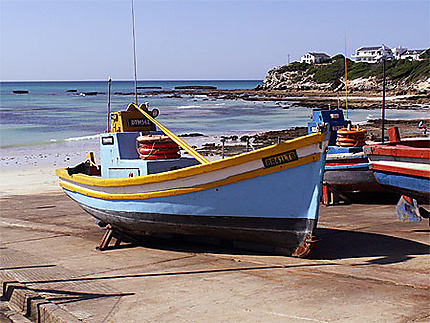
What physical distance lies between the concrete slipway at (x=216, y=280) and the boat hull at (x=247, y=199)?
0.43 metres

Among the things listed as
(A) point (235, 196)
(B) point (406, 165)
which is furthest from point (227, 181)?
(B) point (406, 165)

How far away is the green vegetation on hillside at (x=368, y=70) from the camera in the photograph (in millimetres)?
90562

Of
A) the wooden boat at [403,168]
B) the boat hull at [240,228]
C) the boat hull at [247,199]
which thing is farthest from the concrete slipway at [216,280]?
the wooden boat at [403,168]

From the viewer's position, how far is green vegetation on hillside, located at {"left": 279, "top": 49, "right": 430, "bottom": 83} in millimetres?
90562

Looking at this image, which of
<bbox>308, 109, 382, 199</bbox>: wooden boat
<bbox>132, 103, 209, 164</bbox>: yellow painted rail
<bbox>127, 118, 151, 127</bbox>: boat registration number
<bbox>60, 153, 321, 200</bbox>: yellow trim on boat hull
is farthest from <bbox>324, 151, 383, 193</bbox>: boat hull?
<bbox>60, 153, 321, 200</bbox>: yellow trim on boat hull

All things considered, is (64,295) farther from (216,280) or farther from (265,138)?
(265,138)

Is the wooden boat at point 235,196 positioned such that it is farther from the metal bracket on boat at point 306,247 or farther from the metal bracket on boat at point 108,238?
the metal bracket on boat at point 108,238

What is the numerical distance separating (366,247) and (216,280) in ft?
10.4

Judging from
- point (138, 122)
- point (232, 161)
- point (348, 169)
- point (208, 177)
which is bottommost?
point (348, 169)

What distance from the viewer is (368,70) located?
106625 mm

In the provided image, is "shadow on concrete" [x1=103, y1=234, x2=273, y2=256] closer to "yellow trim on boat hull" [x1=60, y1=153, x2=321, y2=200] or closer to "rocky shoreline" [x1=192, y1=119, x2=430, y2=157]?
"yellow trim on boat hull" [x1=60, y1=153, x2=321, y2=200]

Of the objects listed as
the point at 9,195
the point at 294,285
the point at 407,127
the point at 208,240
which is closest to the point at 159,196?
the point at 208,240

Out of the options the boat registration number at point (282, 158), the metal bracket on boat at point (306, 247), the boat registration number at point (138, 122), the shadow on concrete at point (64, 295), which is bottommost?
the shadow on concrete at point (64, 295)

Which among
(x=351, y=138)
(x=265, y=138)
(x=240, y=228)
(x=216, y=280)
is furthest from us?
Result: (x=265, y=138)
